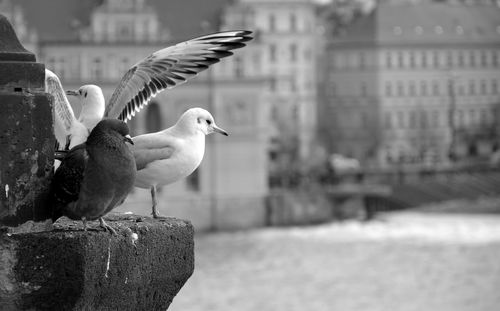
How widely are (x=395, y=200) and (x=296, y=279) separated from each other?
21.6m

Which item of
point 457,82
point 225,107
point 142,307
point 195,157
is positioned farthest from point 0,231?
point 457,82

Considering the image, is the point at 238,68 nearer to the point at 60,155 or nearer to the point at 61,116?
the point at 61,116

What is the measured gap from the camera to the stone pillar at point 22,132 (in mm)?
4484

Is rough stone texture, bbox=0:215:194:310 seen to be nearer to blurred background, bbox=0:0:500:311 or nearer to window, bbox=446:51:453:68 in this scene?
blurred background, bbox=0:0:500:311

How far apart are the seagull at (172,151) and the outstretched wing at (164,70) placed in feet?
0.40

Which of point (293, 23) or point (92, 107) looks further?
point (293, 23)

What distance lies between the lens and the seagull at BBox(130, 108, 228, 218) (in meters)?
5.65

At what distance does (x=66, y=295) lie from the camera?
4570 millimetres

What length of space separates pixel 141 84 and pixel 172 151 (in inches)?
11.9

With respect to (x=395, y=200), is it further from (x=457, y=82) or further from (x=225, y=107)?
(x=457, y=82)

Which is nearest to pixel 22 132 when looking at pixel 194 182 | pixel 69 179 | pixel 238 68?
pixel 69 179

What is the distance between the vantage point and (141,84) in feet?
19.1

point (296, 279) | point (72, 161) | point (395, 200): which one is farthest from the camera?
point (395, 200)

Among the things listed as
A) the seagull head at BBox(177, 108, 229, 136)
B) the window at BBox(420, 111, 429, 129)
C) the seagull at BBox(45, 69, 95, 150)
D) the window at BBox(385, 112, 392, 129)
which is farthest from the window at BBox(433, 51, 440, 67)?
the seagull at BBox(45, 69, 95, 150)
